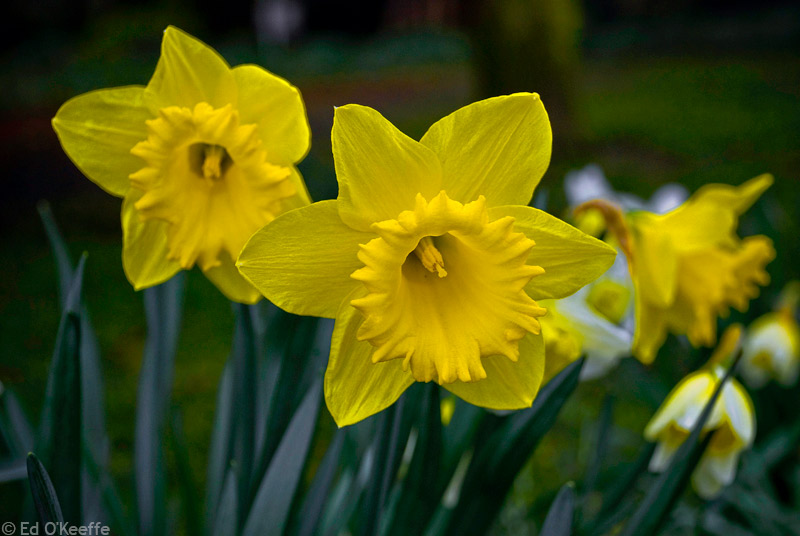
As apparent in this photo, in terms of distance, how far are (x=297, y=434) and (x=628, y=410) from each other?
1.47m

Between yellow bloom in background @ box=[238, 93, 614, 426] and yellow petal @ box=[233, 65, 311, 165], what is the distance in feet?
0.43

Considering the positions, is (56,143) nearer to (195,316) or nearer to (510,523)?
(195,316)

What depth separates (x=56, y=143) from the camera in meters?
5.18

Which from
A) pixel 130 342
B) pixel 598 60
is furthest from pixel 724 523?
pixel 598 60

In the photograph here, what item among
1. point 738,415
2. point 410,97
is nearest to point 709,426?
point 738,415

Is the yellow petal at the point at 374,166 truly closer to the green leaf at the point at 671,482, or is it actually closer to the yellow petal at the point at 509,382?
the yellow petal at the point at 509,382

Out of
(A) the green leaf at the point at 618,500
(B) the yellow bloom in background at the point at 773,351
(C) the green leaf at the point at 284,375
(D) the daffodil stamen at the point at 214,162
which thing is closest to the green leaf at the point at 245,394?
(C) the green leaf at the point at 284,375

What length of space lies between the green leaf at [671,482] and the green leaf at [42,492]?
1.98 feet

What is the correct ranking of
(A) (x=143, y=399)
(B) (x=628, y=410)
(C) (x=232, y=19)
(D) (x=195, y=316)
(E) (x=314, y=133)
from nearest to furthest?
(A) (x=143, y=399)
(B) (x=628, y=410)
(D) (x=195, y=316)
(E) (x=314, y=133)
(C) (x=232, y=19)

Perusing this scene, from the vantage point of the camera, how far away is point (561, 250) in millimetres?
629

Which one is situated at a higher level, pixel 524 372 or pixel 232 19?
pixel 524 372

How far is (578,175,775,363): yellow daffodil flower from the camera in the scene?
0.94m

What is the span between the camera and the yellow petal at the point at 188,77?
691 millimetres

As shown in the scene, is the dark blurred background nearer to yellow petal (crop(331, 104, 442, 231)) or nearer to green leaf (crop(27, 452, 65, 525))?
yellow petal (crop(331, 104, 442, 231))
